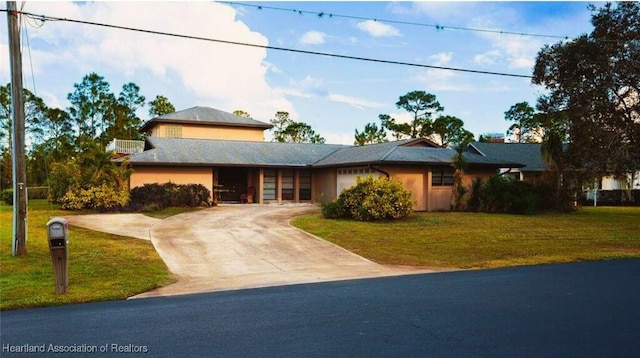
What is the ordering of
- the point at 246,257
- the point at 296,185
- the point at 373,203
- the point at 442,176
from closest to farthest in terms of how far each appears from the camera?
the point at 246,257 → the point at 373,203 → the point at 442,176 → the point at 296,185

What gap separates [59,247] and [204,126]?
32066 mm

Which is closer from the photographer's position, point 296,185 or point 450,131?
point 296,185

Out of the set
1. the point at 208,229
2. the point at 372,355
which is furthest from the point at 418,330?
the point at 208,229

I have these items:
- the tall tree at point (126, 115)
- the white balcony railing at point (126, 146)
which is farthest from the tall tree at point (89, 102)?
the white balcony railing at point (126, 146)

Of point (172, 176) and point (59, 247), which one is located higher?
point (172, 176)

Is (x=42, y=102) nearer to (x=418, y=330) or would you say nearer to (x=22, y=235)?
(x=22, y=235)

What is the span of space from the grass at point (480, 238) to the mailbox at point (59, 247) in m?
7.00

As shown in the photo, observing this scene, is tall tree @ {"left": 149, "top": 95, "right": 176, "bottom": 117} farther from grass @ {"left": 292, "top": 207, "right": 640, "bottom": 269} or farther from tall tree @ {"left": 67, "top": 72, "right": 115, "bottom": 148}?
grass @ {"left": 292, "top": 207, "right": 640, "bottom": 269}

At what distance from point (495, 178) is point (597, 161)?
4.72 m

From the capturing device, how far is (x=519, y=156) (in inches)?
1555

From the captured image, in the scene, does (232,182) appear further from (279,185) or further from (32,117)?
(32,117)

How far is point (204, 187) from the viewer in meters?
27.3

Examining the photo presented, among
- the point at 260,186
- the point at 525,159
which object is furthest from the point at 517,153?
the point at 260,186

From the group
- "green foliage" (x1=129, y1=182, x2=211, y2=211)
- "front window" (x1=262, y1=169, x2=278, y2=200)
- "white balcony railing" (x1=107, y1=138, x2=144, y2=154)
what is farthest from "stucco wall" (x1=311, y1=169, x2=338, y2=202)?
"white balcony railing" (x1=107, y1=138, x2=144, y2=154)
